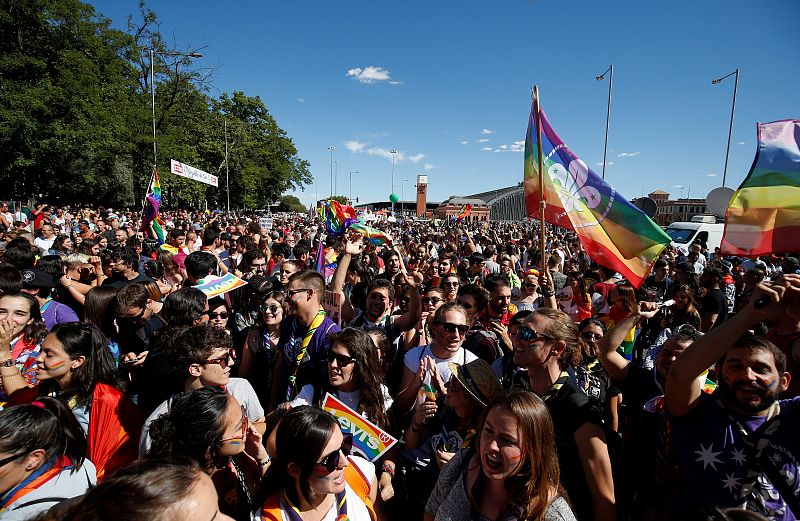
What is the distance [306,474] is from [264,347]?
1988mm

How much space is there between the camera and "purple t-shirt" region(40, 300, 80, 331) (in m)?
3.95

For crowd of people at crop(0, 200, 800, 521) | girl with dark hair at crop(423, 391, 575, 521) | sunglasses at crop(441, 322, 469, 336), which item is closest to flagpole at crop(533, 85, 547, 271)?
crowd of people at crop(0, 200, 800, 521)

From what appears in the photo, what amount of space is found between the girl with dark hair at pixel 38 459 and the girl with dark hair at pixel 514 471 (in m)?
1.71

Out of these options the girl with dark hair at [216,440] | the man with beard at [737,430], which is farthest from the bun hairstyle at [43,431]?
the man with beard at [737,430]

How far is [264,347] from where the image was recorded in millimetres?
3689

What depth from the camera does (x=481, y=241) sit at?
→ 14.1m

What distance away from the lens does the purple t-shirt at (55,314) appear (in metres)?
3.95

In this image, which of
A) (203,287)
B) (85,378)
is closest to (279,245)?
(203,287)

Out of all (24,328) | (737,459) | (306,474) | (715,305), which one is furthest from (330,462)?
(715,305)

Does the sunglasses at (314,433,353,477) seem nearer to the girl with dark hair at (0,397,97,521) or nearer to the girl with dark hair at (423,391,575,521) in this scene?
the girl with dark hair at (423,391,575,521)

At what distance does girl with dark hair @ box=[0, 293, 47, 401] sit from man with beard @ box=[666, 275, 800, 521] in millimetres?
4131

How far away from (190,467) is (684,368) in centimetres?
210

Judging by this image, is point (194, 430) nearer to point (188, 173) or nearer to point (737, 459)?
point (737, 459)

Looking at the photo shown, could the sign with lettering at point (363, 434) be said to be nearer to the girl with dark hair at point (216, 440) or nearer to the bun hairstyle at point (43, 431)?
the girl with dark hair at point (216, 440)
